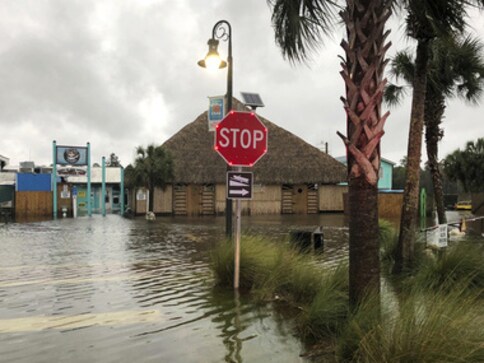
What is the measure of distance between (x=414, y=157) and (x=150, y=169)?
21269 mm

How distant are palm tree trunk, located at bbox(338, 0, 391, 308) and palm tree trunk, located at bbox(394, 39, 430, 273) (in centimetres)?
422

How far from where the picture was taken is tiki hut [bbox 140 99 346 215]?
3119 cm

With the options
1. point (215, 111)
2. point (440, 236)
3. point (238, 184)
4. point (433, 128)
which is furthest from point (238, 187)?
point (433, 128)

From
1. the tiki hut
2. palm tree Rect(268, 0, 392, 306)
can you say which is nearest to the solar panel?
the tiki hut

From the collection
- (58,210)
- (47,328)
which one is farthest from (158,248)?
(58,210)

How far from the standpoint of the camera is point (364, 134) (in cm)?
455

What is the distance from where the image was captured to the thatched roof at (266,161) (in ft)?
102

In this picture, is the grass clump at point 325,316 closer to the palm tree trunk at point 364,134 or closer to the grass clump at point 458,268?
the palm tree trunk at point 364,134

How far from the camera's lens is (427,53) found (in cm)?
852

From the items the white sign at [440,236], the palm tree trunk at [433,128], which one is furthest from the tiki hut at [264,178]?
the white sign at [440,236]

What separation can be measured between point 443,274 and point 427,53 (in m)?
4.37

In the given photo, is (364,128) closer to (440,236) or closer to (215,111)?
(440,236)

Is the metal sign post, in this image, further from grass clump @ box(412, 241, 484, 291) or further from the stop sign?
grass clump @ box(412, 241, 484, 291)

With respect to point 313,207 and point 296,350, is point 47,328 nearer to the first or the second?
point 296,350
